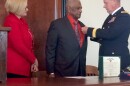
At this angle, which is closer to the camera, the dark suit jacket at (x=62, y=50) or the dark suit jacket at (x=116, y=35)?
the dark suit jacket at (x=116, y=35)

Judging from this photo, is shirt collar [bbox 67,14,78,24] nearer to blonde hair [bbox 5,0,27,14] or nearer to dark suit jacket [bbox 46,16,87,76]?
dark suit jacket [bbox 46,16,87,76]

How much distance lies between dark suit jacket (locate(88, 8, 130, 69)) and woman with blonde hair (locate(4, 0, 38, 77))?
50 centimetres

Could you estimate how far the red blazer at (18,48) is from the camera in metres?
2.10

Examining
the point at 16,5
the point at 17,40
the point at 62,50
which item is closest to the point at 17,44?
the point at 17,40

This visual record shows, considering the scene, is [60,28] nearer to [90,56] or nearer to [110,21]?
[110,21]

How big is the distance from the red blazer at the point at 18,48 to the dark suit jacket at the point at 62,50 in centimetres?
18

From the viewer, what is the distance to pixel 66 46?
236 centimetres

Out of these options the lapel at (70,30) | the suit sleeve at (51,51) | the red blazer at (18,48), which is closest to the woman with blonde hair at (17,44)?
the red blazer at (18,48)

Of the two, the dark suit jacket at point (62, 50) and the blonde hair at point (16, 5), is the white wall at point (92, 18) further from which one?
the blonde hair at point (16, 5)

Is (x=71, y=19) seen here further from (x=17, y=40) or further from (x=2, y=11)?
(x=2, y=11)

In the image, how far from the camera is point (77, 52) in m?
2.39

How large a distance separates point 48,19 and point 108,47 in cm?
89

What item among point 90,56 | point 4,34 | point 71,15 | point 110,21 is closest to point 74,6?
point 71,15

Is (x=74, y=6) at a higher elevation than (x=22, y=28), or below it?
higher
